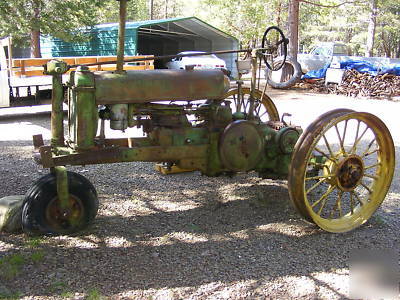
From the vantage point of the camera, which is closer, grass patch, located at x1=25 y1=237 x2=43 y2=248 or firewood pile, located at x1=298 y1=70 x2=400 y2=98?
grass patch, located at x1=25 y1=237 x2=43 y2=248

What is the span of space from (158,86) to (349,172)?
72.5 inches

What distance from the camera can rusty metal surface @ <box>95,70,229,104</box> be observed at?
3506 mm

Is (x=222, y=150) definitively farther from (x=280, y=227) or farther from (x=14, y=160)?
(x=14, y=160)

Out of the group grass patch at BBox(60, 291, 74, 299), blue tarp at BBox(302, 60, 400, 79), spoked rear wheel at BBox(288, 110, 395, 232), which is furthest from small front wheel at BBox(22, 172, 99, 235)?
blue tarp at BBox(302, 60, 400, 79)

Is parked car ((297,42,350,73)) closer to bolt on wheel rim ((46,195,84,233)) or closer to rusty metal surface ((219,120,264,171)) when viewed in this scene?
rusty metal surface ((219,120,264,171))

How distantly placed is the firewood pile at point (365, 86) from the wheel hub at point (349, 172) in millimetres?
12283

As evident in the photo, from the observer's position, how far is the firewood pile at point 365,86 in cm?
1527

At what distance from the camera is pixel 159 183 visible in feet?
17.3

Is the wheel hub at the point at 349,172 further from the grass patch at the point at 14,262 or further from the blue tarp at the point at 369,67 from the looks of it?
the blue tarp at the point at 369,67

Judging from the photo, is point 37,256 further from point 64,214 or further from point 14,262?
point 64,214

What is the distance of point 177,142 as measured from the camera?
3863 mm

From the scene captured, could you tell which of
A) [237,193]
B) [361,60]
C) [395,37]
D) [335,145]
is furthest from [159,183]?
[395,37]

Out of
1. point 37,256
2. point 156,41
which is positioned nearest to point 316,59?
point 156,41

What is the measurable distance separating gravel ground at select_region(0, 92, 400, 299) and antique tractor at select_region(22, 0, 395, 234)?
247 mm
